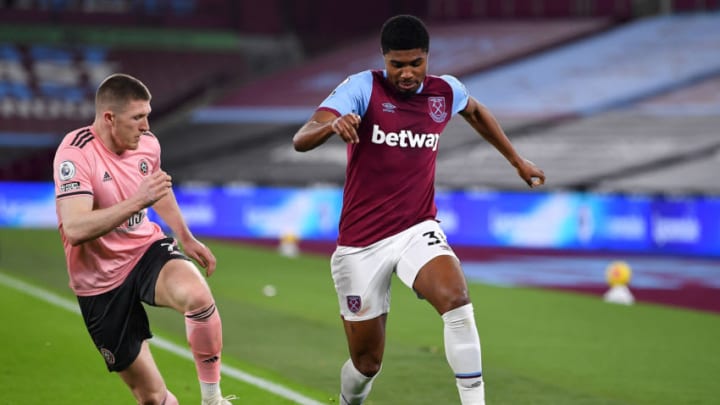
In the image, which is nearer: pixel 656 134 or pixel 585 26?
pixel 656 134

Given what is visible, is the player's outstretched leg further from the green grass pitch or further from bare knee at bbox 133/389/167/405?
the green grass pitch

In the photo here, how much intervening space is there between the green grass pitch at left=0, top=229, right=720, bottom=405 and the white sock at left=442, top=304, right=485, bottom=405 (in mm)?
1833

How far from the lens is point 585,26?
122ft

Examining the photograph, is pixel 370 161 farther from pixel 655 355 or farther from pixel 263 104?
pixel 263 104

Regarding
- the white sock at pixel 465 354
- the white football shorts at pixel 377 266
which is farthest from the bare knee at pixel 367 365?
the white sock at pixel 465 354

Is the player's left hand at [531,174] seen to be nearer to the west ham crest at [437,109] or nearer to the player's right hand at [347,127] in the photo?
the west ham crest at [437,109]

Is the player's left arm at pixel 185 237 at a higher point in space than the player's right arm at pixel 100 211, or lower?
lower

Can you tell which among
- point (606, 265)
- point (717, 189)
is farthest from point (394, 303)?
point (717, 189)

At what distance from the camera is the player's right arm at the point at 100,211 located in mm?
5598

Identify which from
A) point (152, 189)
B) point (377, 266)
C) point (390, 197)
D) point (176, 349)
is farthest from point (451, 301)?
point (176, 349)

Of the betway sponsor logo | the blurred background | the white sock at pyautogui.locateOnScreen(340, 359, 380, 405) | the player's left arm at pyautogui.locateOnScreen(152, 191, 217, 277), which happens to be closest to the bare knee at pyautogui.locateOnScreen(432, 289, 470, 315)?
the white sock at pyautogui.locateOnScreen(340, 359, 380, 405)

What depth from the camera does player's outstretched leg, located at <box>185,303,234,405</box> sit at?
6.25 m

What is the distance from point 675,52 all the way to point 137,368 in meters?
29.6

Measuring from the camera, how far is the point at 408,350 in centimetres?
1070
